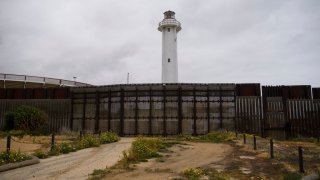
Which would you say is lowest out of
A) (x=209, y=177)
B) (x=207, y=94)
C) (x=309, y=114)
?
(x=209, y=177)

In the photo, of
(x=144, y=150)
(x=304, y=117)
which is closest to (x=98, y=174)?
(x=144, y=150)

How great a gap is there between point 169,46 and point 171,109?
15.8m

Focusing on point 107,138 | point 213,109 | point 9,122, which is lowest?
point 107,138

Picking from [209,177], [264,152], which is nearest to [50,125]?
[264,152]

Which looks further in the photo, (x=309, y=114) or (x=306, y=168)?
Result: (x=309, y=114)

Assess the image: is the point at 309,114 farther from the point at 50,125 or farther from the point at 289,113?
the point at 50,125

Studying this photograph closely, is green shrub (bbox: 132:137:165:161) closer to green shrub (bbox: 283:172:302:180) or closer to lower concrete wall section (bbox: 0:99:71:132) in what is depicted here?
green shrub (bbox: 283:172:302:180)

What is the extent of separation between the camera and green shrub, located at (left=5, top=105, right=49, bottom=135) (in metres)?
31.0

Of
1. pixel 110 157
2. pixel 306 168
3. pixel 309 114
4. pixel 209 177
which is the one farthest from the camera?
pixel 309 114

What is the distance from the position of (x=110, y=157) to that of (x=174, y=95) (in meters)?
16.8

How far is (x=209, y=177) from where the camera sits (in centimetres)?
1190

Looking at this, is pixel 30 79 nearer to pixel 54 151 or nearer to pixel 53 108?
pixel 53 108

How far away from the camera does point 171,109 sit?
33.0 meters

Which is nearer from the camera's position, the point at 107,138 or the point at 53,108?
the point at 107,138
